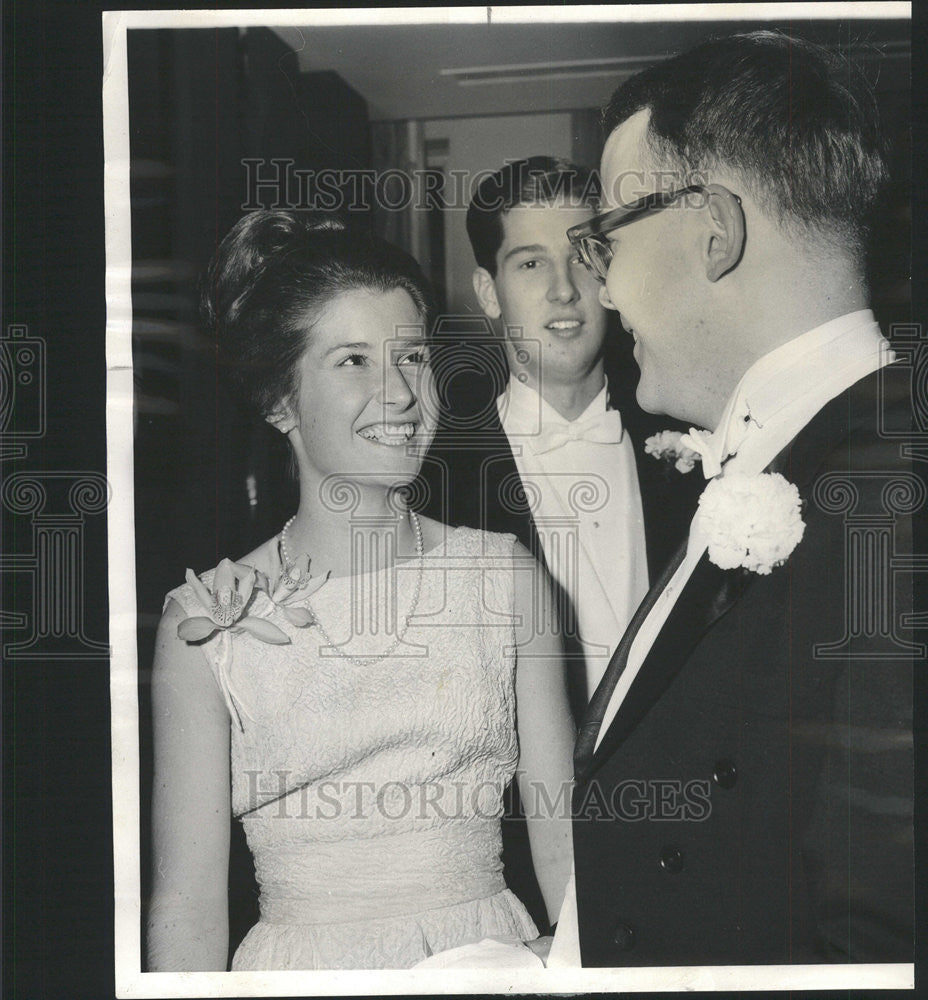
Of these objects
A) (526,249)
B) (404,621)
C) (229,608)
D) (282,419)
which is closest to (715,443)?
(526,249)

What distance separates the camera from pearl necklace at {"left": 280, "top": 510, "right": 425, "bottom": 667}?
4.70ft

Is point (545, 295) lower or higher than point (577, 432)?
higher

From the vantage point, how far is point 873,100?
1.43 m

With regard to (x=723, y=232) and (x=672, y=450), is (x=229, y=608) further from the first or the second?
(x=723, y=232)

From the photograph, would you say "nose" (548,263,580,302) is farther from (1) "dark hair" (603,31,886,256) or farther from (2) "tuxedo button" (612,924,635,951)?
(2) "tuxedo button" (612,924,635,951)

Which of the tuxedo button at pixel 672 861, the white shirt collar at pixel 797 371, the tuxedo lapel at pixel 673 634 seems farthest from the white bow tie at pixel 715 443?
the tuxedo button at pixel 672 861

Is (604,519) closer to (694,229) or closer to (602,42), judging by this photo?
(694,229)

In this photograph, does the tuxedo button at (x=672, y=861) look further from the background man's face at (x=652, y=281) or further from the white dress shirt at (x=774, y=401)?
the background man's face at (x=652, y=281)

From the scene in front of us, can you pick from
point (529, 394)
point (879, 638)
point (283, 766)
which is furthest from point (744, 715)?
point (283, 766)

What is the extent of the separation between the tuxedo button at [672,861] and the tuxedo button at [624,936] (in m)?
0.10

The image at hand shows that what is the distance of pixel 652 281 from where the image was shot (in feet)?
4.58

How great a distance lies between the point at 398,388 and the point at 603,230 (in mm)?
370

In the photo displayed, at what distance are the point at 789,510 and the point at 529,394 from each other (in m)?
0.40

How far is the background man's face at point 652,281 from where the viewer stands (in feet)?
4.55
